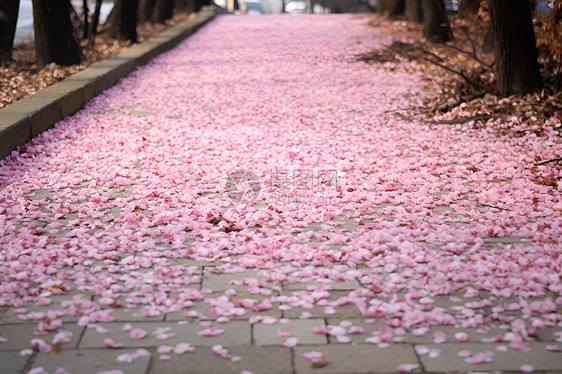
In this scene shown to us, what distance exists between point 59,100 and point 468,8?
424 inches

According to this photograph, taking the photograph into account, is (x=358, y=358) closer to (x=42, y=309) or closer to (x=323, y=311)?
(x=323, y=311)

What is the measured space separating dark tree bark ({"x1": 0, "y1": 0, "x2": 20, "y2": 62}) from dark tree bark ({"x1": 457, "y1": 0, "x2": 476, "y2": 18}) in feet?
32.6

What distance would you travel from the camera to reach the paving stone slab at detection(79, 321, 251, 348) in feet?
11.2

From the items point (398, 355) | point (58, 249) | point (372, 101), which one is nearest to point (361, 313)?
point (398, 355)

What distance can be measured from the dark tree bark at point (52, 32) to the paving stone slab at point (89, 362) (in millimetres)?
9883

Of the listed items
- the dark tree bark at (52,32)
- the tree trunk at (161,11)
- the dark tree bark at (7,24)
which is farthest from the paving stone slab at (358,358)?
the tree trunk at (161,11)

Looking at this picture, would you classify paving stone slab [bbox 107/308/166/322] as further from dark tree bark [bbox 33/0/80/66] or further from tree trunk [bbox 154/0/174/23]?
tree trunk [bbox 154/0/174/23]

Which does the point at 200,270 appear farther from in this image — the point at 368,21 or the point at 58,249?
the point at 368,21

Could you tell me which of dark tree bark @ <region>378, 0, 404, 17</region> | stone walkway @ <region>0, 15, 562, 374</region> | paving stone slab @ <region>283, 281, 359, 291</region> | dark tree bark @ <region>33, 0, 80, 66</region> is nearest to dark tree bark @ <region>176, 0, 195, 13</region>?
dark tree bark @ <region>378, 0, 404, 17</region>

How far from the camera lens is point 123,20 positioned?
683 inches

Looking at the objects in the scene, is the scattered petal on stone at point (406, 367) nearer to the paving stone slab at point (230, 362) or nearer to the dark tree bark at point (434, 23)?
the paving stone slab at point (230, 362)

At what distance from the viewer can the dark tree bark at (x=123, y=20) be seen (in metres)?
17.3

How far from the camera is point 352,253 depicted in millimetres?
4523

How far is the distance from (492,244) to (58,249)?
301 centimetres
